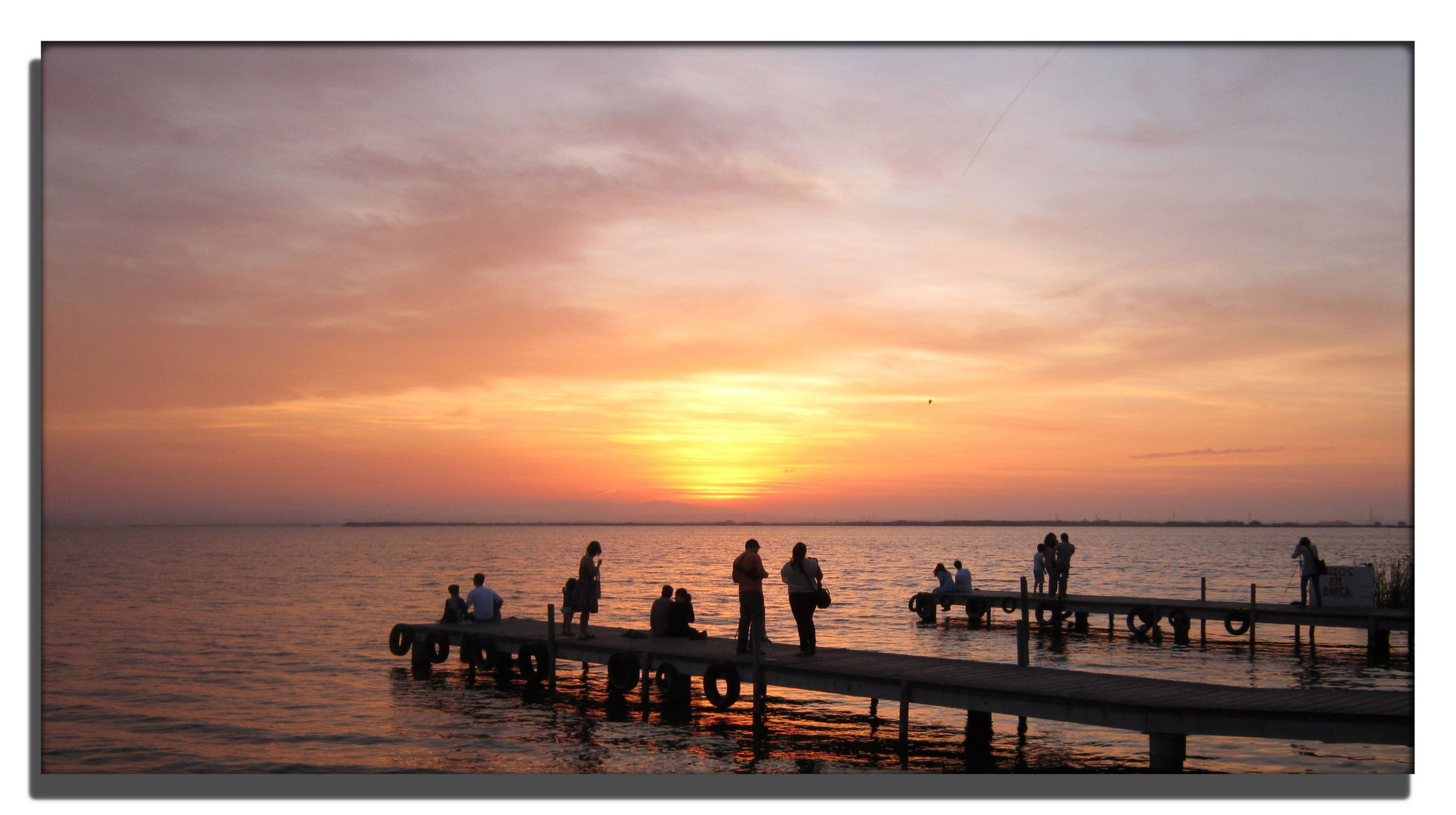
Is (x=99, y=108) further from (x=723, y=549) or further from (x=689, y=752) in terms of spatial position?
(x=723, y=549)

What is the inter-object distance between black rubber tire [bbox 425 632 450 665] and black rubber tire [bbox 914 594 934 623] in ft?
69.6

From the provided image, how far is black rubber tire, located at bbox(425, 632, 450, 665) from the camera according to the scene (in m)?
26.8

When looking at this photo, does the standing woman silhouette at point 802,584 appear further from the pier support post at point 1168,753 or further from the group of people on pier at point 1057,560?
the group of people on pier at point 1057,560

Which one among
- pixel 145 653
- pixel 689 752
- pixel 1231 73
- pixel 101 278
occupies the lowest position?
pixel 145 653

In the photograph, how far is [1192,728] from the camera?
12.9 metres

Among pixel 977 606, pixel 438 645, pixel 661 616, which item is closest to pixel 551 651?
pixel 661 616

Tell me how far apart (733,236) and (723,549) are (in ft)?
443

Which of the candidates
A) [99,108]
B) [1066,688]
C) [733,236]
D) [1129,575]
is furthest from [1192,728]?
[1129,575]

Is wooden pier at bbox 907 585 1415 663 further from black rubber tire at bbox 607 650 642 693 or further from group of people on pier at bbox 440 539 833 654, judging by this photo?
black rubber tire at bbox 607 650 642 693

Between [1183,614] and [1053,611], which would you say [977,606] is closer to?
[1053,611]

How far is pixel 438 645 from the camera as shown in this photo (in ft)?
90.6

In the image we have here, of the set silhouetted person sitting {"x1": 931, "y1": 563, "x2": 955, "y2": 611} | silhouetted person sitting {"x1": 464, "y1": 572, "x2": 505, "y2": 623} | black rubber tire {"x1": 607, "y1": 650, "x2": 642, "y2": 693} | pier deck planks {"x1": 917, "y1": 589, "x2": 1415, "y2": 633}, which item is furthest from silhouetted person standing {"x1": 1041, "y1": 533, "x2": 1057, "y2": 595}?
black rubber tire {"x1": 607, "y1": 650, "x2": 642, "y2": 693}

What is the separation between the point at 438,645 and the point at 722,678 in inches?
455
